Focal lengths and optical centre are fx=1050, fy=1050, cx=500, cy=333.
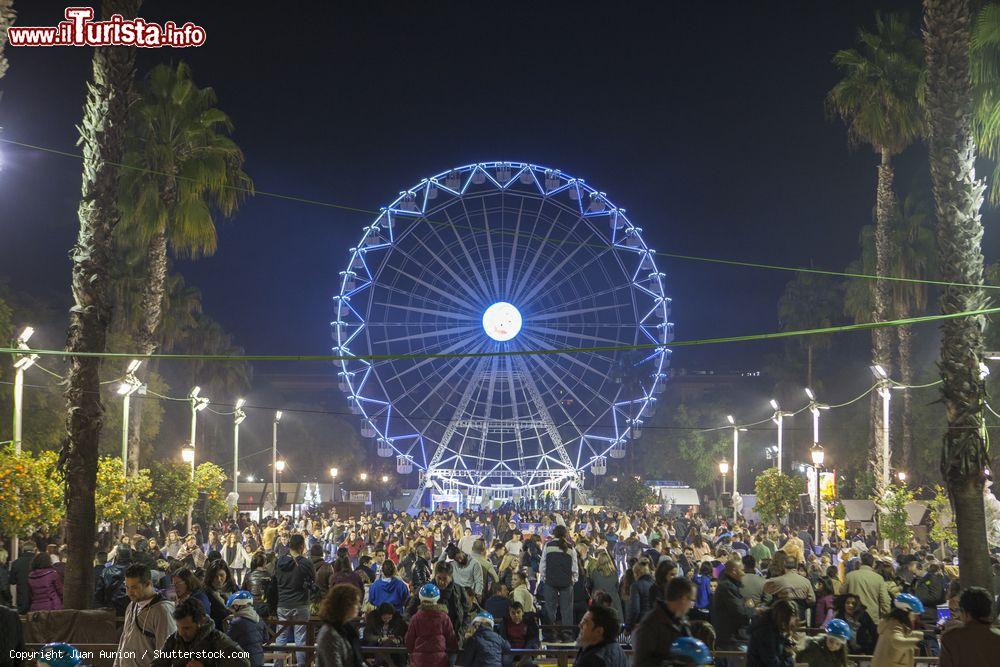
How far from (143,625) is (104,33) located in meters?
11.0

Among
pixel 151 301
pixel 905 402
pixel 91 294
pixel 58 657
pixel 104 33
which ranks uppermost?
pixel 104 33

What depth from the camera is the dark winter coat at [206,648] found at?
7.05m

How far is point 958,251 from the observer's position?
17266 millimetres

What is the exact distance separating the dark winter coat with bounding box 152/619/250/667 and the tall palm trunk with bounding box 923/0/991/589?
41.6ft

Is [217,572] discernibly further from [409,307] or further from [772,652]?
[409,307]

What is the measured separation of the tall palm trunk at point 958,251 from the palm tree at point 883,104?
1564 centimetres

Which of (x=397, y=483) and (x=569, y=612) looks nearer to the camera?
(x=569, y=612)

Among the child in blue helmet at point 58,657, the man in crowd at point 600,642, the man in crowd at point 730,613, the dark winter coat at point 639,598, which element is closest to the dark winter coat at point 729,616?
the man in crowd at point 730,613

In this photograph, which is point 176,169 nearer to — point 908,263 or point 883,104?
point 883,104

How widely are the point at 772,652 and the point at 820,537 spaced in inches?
992

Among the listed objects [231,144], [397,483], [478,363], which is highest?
[231,144]

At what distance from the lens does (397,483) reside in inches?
4215

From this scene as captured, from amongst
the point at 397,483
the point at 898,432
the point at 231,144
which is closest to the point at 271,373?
the point at 397,483

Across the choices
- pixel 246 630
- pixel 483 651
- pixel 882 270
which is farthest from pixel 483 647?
pixel 882 270
